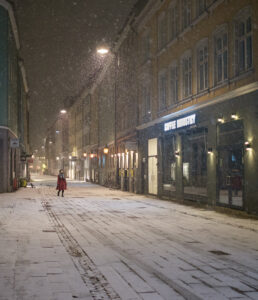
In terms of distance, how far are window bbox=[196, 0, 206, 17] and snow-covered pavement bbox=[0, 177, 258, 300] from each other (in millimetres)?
9739

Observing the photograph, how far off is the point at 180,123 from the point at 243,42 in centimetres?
681

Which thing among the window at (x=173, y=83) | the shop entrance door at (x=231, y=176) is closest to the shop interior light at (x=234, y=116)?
the shop entrance door at (x=231, y=176)

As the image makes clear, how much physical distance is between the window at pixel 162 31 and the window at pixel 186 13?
3097 millimetres

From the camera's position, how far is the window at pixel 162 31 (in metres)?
26.6

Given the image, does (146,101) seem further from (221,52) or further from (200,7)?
(221,52)

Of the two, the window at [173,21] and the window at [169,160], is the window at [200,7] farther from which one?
the window at [169,160]

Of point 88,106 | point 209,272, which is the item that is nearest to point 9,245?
point 209,272

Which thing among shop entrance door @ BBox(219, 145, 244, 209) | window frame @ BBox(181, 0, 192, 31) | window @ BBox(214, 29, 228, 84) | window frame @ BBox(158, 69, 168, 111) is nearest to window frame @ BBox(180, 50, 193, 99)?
window frame @ BBox(181, 0, 192, 31)

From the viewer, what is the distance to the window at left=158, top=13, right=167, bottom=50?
87.4 ft

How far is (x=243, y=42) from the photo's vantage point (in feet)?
56.2

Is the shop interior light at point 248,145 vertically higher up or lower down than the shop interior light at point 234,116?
lower down

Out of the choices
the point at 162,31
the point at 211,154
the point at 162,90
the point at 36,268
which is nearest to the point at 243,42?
the point at 211,154

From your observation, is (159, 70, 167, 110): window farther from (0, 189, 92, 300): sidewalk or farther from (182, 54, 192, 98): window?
(0, 189, 92, 300): sidewalk

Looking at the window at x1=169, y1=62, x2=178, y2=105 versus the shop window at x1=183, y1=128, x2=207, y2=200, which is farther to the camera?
the window at x1=169, y1=62, x2=178, y2=105
